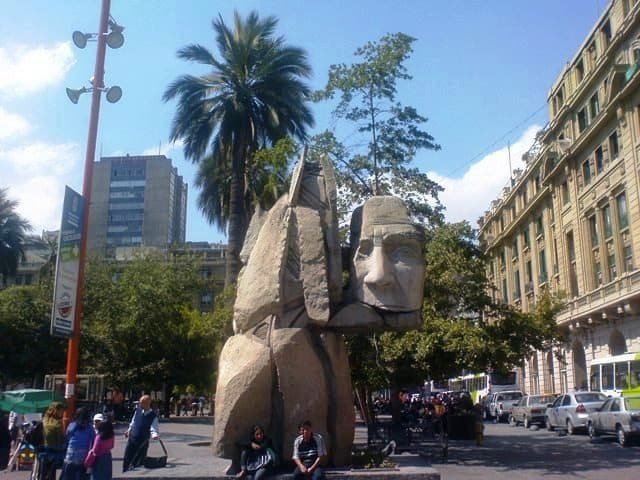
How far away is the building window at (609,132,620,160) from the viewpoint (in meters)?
35.7

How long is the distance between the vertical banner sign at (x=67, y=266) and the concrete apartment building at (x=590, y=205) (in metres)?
19.6

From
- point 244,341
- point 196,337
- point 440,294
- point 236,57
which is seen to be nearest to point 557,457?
point 440,294

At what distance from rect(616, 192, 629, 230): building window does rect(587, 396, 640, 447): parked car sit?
14.4m

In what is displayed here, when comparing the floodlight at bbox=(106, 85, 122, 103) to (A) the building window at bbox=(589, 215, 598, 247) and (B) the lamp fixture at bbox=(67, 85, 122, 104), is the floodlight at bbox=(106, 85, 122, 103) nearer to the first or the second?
(B) the lamp fixture at bbox=(67, 85, 122, 104)

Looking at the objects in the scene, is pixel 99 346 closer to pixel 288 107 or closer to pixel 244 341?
pixel 288 107

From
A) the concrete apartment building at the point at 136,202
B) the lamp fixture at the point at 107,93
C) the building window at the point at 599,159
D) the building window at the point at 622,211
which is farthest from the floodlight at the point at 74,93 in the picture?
the concrete apartment building at the point at 136,202

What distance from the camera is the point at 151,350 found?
1377 inches

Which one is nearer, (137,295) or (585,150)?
(137,295)

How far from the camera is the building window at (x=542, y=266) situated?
48.8 m

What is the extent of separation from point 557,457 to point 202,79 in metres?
16.6

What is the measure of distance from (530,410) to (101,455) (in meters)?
26.2

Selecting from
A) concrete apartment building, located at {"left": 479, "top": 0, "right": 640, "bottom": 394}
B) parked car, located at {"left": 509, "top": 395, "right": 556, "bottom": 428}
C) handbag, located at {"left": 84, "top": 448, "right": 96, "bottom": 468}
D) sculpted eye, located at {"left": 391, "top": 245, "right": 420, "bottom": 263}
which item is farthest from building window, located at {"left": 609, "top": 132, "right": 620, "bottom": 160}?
handbag, located at {"left": 84, "top": 448, "right": 96, "bottom": 468}

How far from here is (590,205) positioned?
39094 millimetres

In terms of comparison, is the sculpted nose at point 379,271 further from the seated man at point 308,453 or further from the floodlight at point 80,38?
the floodlight at point 80,38
